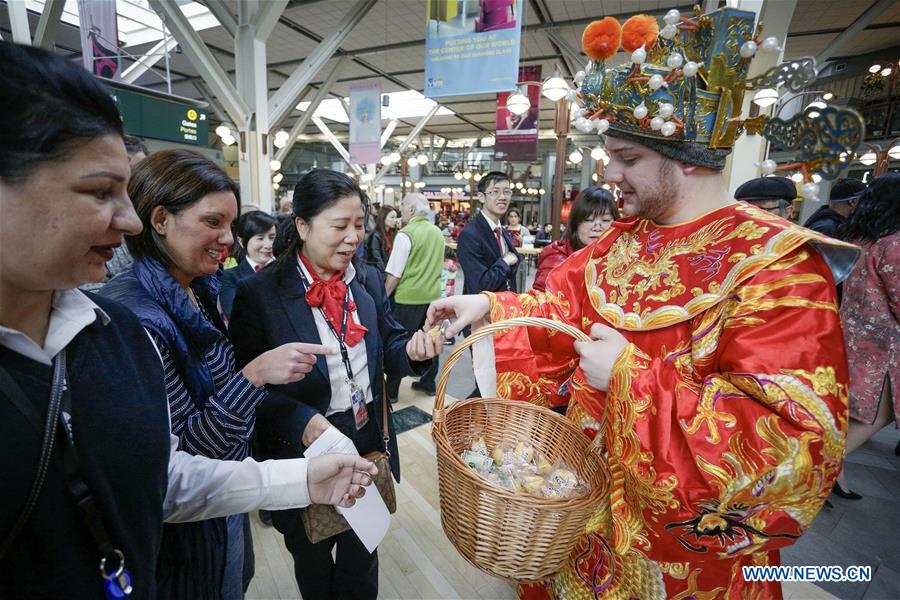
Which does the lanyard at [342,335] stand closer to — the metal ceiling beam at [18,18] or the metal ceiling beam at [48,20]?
the metal ceiling beam at [18,18]

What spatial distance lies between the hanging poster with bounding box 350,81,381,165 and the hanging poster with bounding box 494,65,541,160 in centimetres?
248

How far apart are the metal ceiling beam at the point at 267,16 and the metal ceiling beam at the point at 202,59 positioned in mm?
729

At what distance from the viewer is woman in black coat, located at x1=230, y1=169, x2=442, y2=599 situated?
153 cm

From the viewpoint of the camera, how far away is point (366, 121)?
8820 mm

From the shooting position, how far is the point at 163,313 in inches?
45.5

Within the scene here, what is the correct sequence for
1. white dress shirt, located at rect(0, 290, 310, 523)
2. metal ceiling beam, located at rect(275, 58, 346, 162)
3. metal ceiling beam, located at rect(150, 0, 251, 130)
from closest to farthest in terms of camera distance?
white dress shirt, located at rect(0, 290, 310, 523)
metal ceiling beam, located at rect(150, 0, 251, 130)
metal ceiling beam, located at rect(275, 58, 346, 162)

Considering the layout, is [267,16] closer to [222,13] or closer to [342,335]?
[222,13]

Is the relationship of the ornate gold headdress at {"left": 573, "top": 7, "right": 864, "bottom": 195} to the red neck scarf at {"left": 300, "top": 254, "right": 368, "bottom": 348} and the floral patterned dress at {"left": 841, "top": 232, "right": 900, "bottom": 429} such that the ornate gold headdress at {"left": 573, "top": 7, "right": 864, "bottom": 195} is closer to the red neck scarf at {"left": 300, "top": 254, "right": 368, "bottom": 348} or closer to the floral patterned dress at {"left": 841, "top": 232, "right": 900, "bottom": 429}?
the red neck scarf at {"left": 300, "top": 254, "right": 368, "bottom": 348}

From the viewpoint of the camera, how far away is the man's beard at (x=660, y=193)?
1.17 m

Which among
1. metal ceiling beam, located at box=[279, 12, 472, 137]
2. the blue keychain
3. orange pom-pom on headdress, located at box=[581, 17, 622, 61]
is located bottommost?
the blue keychain

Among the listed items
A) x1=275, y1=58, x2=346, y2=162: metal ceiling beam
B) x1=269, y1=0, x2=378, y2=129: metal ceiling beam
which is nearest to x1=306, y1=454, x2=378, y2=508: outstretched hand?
x1=269, y1=0, x2=378, y2=129: metal ceiling beam

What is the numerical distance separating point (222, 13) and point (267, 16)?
0.59 meters

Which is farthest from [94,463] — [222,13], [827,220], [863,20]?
[863,20]

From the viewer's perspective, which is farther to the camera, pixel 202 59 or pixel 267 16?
pixel 267 16
